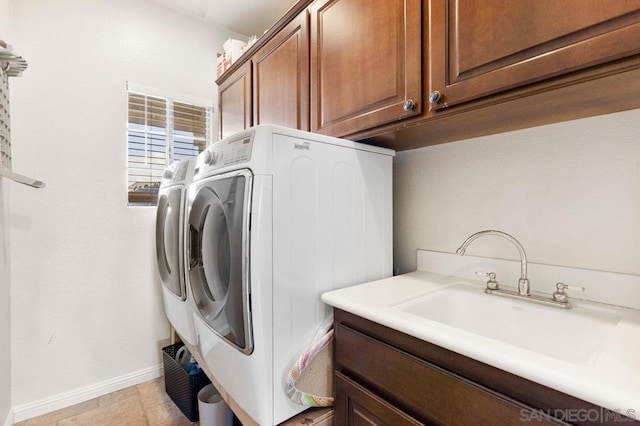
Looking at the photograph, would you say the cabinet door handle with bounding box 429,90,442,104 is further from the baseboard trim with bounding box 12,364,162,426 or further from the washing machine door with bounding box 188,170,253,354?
the baseboard trim with bounding box 12,364,162,426

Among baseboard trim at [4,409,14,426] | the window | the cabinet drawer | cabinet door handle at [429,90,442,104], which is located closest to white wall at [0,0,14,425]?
baseboard trim at [4,409,14,426]

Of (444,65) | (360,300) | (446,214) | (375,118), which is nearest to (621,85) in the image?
(444,65)

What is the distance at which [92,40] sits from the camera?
6.79 ft

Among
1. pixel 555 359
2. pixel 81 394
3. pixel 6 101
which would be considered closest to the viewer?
pixel 555 359

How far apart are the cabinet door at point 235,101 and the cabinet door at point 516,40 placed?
136cm

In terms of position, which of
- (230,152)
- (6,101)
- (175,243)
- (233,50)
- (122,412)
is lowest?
(122,412)

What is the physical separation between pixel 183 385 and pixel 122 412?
1.65 ft

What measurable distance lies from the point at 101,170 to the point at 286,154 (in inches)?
69.2

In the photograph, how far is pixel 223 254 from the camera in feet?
3.78

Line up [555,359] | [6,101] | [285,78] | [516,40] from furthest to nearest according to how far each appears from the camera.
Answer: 1. [285,78]
2. [6,101]
3. [516,40]
4. [555,359]

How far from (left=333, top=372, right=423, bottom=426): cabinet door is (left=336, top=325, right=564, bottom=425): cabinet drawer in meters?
0.02

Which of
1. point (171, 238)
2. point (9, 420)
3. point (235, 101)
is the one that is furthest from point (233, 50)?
point (9, 420)

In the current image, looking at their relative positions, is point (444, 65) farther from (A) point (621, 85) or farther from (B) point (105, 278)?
(B) point (105, 278)

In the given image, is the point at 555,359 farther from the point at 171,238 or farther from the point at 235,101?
the point at 235,101
